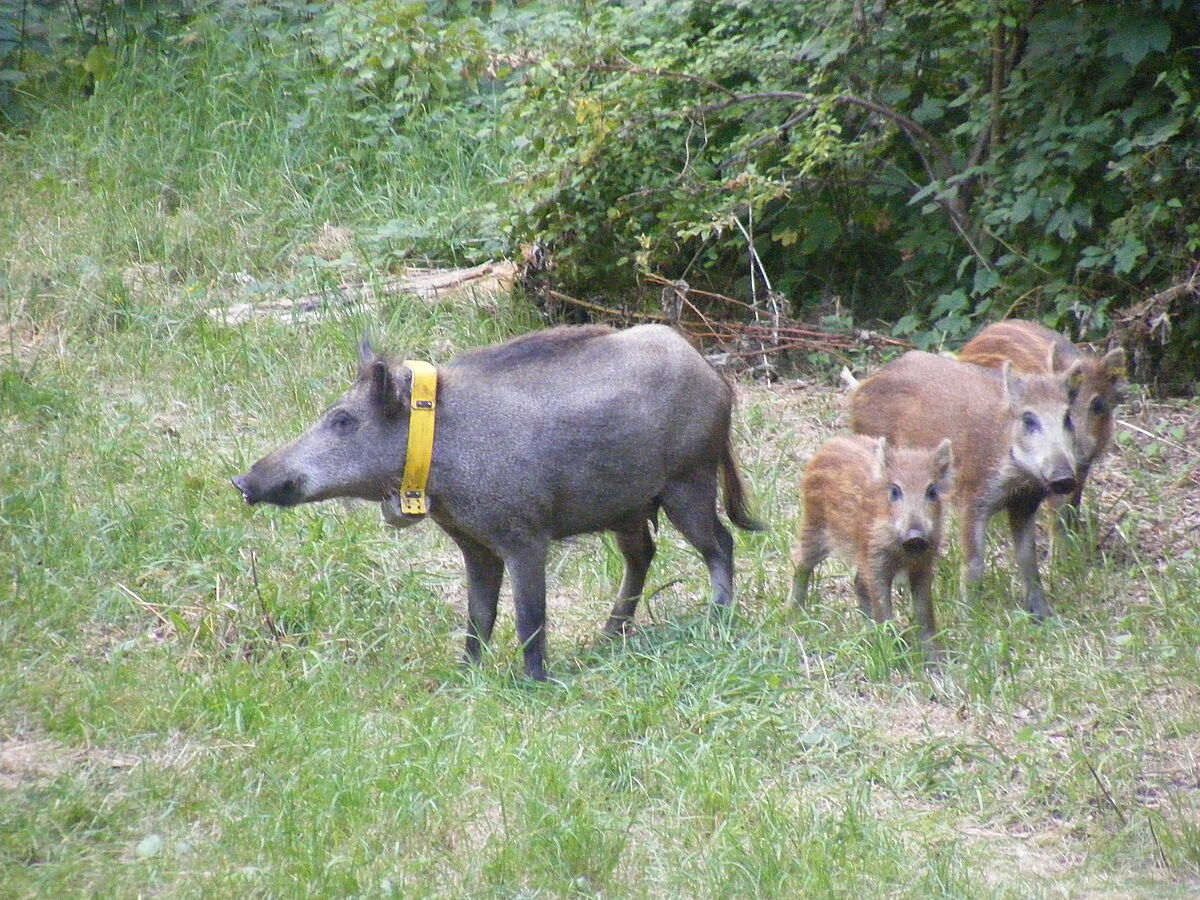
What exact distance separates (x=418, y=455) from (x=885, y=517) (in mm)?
1841

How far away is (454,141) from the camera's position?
35.3 feet

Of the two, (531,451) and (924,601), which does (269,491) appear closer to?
(531,451)

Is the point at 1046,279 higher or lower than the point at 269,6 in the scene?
lower

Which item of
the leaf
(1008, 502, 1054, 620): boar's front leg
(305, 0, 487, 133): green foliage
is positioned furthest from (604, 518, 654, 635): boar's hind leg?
(305, 0, 487, 133): green foliage

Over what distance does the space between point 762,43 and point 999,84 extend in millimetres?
1492

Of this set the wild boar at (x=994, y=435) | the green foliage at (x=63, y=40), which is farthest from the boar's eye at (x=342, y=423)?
the green foliage at (x=63, y=40)

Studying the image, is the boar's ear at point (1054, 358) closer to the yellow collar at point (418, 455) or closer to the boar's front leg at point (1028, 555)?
the boar's front leg at point (1028, 555)

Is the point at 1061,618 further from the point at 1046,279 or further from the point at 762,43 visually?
the point at 762,43

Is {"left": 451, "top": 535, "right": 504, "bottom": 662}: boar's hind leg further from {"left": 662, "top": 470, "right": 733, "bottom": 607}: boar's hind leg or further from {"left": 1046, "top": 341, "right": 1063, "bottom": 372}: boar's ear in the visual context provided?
{"left": 1046, "top": 341, "right": 1063, "bottom": 372}: boar's ear

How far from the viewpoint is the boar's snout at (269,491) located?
5.61 meters

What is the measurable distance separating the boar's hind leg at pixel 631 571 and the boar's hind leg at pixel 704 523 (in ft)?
0.53

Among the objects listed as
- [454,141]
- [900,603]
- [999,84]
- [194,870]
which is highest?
[999,84]

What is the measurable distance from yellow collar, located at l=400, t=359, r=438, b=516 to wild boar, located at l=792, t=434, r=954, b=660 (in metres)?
1.69

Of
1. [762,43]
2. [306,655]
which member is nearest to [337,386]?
[306,655]
